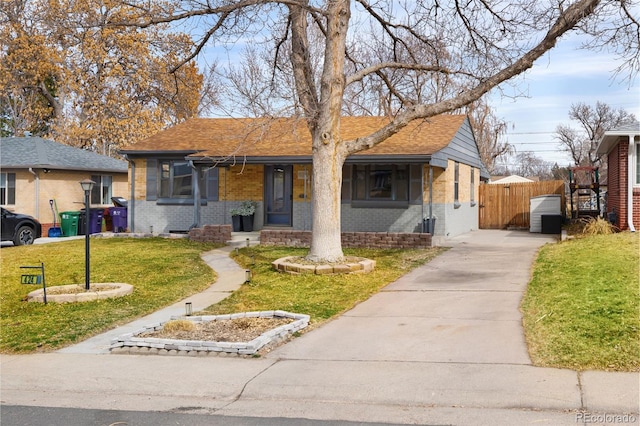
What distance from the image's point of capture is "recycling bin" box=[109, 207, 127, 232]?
24562 mm

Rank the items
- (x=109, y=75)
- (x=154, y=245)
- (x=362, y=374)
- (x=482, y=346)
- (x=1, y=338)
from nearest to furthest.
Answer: (x=362, y=374), (x=482, y=346), (x=1, y=338), (x=154, y=245), (x=109, y=75)

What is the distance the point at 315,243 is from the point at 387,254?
A: 10.6 feet

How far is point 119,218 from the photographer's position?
24.7 metres

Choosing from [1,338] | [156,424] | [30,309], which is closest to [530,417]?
[156,424]

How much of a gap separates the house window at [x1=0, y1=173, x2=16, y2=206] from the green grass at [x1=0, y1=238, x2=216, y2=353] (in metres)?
5.55

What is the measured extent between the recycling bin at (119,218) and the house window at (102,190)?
3.19m

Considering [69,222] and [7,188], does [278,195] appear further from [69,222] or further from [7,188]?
[7,188]

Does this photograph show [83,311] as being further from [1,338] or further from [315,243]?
[315,243]

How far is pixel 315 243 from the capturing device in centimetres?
1400

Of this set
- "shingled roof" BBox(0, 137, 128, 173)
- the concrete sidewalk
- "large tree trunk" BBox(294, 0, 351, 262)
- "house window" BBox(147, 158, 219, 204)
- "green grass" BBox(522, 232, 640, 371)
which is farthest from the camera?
"shingled roof" BBox(0, 137, 128, 173)

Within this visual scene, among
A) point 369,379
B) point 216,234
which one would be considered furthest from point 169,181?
point 369,379

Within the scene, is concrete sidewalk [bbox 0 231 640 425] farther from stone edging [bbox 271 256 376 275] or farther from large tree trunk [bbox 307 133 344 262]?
large tree trunk [bbox 307 133 344 262]

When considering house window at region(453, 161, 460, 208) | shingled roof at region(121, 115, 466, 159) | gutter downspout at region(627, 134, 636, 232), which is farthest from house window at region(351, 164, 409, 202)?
gutter downspout at region(627, 134, 636, 232)

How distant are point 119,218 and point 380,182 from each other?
1026cm
